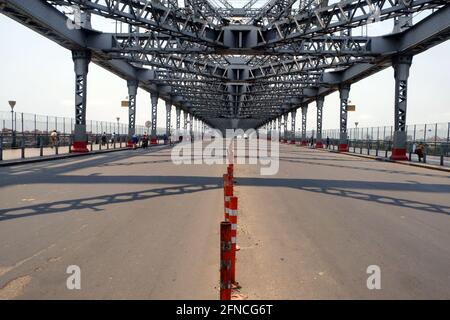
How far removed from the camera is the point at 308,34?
2377 cm

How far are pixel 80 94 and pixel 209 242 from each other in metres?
26.2

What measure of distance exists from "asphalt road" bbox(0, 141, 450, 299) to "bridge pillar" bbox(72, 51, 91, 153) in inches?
695

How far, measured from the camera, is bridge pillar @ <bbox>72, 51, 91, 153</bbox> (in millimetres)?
29359

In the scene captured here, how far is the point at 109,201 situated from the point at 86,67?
22066 mm

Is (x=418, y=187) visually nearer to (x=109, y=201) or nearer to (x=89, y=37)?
(x=109, y=201)

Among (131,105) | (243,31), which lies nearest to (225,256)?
(243,31)

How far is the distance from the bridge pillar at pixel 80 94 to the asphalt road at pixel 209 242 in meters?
17.6

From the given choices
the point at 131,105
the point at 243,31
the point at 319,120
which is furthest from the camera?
the point at 319,120

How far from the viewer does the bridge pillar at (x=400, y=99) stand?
92.5 feet

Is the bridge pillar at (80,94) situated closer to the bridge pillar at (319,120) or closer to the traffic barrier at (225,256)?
the traffic barrier at (225,256)

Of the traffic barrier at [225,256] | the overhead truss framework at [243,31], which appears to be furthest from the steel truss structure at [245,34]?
the traffic barrier at [225,256]

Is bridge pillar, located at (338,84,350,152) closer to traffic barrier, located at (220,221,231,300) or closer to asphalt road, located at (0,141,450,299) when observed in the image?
asphalt road, located at (0,141,450,299)

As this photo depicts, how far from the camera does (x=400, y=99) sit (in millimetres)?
28844

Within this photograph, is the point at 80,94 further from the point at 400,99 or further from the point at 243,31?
the point at 400,99
